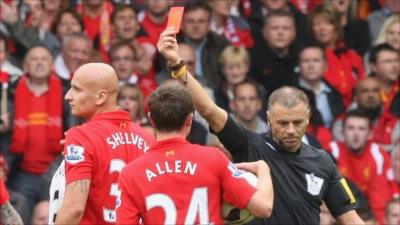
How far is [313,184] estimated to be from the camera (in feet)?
24.2

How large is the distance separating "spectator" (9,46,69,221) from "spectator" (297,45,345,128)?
9.35 ft

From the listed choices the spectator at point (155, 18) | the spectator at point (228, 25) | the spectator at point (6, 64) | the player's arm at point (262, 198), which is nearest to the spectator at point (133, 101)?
the spectator at point (6, 64)

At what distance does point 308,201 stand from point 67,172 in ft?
5.16

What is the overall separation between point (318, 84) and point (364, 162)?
120cm

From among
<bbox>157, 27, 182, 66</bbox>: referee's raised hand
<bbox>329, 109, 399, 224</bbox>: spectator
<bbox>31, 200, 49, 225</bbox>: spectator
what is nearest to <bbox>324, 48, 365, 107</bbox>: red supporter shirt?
<bbox>329, 109, 399, 224</bbox>: spectator

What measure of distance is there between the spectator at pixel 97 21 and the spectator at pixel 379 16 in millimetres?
3327

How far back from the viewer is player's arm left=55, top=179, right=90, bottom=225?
266 inches

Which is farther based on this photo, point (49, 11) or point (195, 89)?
point (49, 11)

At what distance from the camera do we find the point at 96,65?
23.6ft

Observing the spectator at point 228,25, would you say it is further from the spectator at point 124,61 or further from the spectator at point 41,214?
the spectator at point 41,214

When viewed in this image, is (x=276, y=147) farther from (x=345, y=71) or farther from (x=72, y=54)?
(x=345, y=71)

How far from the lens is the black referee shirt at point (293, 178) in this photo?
7.27 m

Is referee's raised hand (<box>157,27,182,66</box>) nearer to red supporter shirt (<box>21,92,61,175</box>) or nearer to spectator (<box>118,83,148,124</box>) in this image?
spectator (<box>118,83,148,124</box>)

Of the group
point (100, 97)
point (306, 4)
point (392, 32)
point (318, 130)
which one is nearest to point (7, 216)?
point (100, 97)
